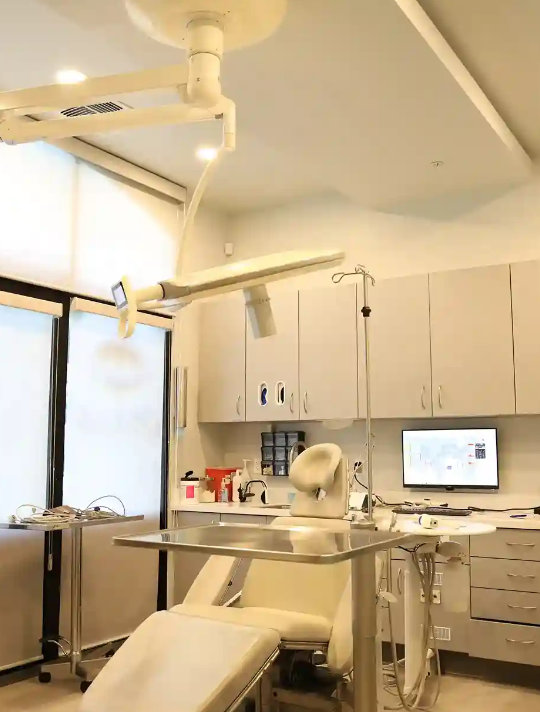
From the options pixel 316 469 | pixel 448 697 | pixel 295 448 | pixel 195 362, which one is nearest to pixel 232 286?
pixel 316 469

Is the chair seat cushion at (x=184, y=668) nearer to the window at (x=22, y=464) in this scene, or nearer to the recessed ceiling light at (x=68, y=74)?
the window at (x=22, y=464)

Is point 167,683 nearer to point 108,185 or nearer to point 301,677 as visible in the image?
point 301,677

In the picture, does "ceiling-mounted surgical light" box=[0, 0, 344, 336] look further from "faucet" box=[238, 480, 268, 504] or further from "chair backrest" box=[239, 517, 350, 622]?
"faucet" box=[238, 480, 268, 504]

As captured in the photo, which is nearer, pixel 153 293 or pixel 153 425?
pixel 153 293

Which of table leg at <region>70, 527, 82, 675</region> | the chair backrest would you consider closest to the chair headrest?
the chair backrest

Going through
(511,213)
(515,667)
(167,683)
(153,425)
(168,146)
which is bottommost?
(515,667)

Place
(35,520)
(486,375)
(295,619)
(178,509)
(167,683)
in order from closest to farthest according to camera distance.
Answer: (167,683)
(295,619)
(35,520)
(486,375)
(178,509)

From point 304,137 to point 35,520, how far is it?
247cm

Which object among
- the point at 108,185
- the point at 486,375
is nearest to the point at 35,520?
the point at 108,185

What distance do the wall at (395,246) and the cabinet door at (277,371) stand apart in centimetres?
32

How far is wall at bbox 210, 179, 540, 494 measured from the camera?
176 inches

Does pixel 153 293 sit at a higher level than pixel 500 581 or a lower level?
higher

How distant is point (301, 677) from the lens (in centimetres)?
334

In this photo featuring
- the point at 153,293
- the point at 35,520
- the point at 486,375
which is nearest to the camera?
the point at 153,293
